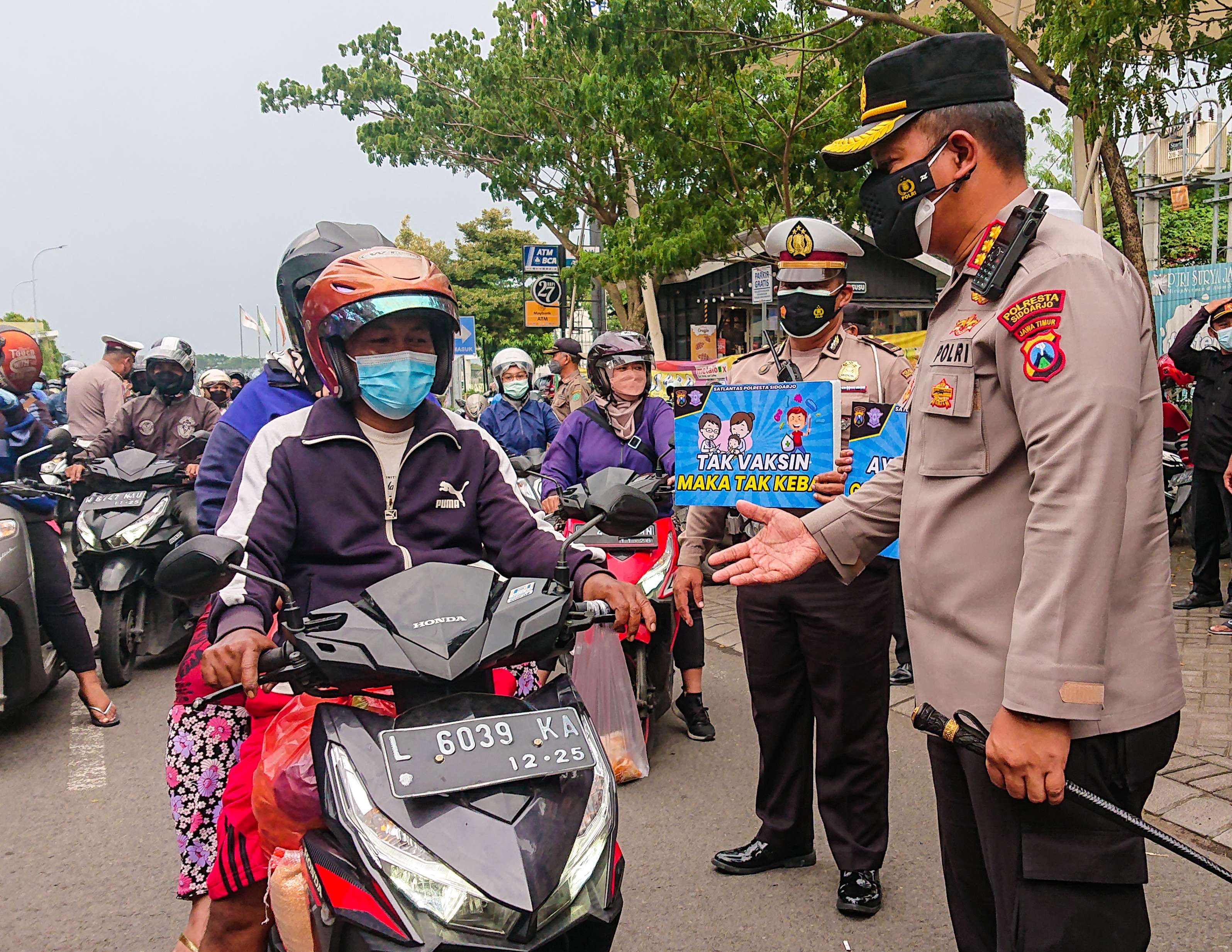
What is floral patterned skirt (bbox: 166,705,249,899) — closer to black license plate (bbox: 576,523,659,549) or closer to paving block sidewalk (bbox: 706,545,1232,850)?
paving block sidewalk (bbox: 706,545,1232,850)

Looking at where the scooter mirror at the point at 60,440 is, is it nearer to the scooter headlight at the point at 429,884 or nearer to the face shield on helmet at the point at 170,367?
the face shield on helmet at the point at 170,367

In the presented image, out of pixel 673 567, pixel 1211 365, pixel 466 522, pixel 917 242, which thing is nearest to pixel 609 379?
pixel 673 567

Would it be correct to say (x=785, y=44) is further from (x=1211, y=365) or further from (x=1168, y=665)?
(x=1168, y=665)

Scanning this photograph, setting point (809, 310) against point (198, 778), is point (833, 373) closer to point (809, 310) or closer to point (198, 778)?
point (809, 310)

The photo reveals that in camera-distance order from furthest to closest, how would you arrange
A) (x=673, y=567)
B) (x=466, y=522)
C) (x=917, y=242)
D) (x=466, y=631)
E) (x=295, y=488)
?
(x=673, y=567) < (x=466, y=522) < (x=295, y=488) < (x=917, y=242) < (x=466, y=631)

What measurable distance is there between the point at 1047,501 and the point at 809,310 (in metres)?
2.04

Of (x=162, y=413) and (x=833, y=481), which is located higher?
(x=833, y=481)

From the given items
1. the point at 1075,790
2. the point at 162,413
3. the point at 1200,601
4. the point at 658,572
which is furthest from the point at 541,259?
the point at 1075,790

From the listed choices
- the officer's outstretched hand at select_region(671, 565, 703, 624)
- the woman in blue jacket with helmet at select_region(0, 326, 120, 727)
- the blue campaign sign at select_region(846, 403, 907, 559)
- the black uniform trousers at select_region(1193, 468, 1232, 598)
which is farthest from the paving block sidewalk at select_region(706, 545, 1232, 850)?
the woman in blue jacket with helmet at select_region(0, 326, 120, 727)

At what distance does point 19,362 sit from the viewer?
542 cm

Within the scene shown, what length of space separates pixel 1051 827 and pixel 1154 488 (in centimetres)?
64

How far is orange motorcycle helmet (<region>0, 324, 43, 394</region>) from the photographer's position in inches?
212

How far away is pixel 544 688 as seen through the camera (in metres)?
2.14

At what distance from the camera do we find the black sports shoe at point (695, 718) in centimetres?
529
